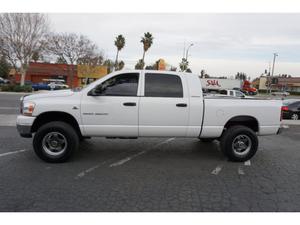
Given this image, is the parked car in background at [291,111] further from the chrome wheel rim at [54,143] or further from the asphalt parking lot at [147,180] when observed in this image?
the chrome wheel rim at [54,143]

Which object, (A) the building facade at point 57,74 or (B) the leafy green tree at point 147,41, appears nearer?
(A) the building facade at point 57,74

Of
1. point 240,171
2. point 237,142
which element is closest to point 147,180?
point 240,171

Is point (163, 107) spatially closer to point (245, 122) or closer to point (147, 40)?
point (245, 122)

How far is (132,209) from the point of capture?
308 centimetres

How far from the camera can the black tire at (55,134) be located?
15.2 ft

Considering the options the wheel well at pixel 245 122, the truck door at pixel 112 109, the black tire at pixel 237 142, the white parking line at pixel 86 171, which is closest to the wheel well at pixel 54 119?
the truck door at pixel 112 109

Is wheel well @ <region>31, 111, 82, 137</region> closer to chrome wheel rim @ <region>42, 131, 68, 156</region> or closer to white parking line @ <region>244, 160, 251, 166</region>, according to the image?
chrome wheel rim @ <region>42, 131, 68, 156</region>

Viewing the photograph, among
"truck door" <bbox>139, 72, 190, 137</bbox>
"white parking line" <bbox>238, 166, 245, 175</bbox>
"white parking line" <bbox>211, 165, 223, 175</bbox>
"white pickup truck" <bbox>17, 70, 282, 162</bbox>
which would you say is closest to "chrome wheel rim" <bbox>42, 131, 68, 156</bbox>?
"white pickup truck" <bbox>17, 70, 282, 162</bbox>

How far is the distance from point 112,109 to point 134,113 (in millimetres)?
449

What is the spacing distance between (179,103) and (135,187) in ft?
6.37

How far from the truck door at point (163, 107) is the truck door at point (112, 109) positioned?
0.19 meters

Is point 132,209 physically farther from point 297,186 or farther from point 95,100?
point 297,186

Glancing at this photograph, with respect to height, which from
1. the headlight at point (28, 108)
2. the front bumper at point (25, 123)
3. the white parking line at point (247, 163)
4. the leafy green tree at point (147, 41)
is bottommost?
the white parking line at point (247, 163)

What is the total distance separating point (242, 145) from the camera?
5.18 metres
